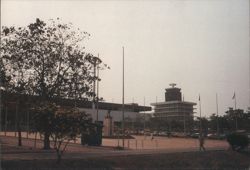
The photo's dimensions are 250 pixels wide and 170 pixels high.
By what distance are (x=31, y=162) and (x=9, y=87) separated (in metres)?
16.9

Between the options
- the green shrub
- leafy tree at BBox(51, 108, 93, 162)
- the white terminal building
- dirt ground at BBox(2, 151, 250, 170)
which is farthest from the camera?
the white terminal building

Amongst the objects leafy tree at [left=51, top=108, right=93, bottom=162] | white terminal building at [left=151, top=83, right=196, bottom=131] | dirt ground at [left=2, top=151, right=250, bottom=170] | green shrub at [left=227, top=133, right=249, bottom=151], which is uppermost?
white terminal building at [left=151, top=83, right=196, bottom=131]

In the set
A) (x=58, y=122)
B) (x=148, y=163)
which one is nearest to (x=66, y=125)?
(x=58, y=122)

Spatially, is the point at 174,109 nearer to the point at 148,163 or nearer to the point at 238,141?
the point at 238,141

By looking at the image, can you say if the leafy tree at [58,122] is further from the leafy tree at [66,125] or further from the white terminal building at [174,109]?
the white terminal building at [174,109]

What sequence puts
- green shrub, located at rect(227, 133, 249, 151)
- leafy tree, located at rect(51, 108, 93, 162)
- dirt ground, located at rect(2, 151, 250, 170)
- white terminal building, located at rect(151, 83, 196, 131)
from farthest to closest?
white terminal building, located at rect(151, 83, 196, 131) < green shrub, located at rect(227, 133, 249, 151) < leafy tree, located at rect(51, 108, 93, 162) < dirt ground, located at rect(2, 151, 250, 170)

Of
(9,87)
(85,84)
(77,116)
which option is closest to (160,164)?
(77,116)

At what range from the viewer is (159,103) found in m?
190

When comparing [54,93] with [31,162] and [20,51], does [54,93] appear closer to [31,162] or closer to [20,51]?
[20,51]

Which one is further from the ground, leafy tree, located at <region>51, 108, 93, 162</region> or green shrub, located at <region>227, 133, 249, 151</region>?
leafy tree, located at <region>51, 108, 93, 162</region>

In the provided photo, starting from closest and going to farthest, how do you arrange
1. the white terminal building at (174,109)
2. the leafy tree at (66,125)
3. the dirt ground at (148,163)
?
the dirt ground at (148,163) < the leafy tree at (66,125) < the white terminal building at (174,109)

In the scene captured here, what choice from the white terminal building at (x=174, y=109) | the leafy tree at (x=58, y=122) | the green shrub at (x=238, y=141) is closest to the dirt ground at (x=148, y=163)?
the leafy tree at (x=58, y=122)

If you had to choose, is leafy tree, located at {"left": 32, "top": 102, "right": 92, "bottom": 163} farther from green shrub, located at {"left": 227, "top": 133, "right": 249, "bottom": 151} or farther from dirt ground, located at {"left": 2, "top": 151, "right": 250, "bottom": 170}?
green shrub, located at {"left": 227, "top": 133, "right": 249, "bottom": 151}

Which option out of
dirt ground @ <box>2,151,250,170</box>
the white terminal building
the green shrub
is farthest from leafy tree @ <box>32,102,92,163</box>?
the white terminal building
